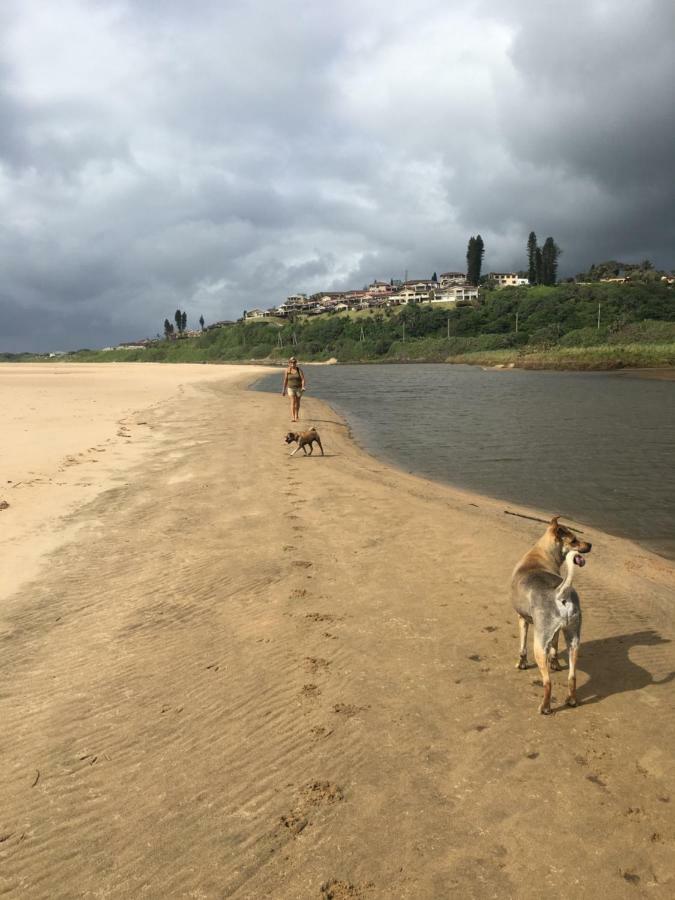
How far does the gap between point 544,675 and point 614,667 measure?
1331 millimetres

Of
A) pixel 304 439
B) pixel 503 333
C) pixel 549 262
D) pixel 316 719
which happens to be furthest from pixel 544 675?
pixel 549 262

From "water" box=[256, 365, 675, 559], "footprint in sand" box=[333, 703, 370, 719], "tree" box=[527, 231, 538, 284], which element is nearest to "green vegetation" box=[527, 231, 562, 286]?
"tree" box=[527, 231, 538, 284]

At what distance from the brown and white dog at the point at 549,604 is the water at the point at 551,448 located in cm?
492

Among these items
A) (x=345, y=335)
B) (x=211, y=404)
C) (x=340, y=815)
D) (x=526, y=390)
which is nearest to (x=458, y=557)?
(x=340, y=815)

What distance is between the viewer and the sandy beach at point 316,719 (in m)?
3.38

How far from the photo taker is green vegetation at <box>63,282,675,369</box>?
86562 mm

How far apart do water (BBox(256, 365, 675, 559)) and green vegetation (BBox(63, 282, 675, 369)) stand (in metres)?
45.1

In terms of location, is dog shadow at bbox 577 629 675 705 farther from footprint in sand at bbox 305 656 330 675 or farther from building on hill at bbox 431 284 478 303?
building on hill at bbox 431 284 478 303

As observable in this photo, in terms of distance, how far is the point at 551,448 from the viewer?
1955 cm

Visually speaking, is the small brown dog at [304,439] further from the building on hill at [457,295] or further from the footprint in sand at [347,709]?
the building on hill at [457,295]

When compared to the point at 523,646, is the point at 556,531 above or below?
above

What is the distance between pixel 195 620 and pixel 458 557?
3919 millimetres

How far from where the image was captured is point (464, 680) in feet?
17.3

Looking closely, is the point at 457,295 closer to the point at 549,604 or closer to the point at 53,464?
the point at 53,464
